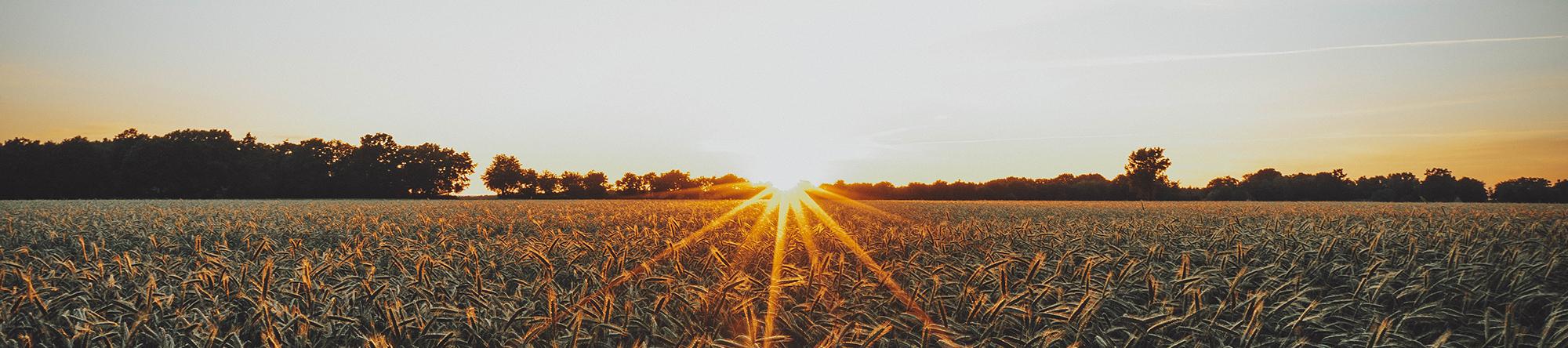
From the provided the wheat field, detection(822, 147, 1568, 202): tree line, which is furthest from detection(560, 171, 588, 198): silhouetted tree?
the wheat field

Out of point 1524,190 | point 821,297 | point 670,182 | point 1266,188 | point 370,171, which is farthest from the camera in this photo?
point 670,182

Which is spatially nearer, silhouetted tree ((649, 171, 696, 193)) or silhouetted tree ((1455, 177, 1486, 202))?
silhouetted tree ((1455, 177, 1486, 202))

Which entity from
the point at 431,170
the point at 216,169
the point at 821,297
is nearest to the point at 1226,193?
the point at 821,297

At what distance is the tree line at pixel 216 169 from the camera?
211 ft

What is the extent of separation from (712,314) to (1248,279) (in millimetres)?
3209

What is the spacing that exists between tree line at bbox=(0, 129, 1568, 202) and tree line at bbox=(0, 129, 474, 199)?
0.12 m

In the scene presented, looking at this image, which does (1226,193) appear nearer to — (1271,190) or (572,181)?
(1271,190)

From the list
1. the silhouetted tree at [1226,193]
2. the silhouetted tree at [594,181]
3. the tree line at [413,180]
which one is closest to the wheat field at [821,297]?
the tree line at [413,180]

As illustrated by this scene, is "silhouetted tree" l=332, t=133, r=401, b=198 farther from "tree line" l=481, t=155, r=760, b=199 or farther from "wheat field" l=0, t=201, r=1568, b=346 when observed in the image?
"wheat field" l=0, t=201, r=1568, b=346

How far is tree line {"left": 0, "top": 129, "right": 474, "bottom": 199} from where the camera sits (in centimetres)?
6444

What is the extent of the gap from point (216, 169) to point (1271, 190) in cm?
10117

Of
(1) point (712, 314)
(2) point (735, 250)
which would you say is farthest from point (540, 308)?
(2) point (735, 250)

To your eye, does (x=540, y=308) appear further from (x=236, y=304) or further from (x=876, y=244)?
(x=876, y=244)

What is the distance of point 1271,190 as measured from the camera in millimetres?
53500
